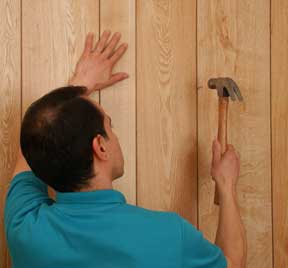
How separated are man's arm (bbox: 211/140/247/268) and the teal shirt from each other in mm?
99

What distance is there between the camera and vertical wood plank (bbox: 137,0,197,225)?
121cm

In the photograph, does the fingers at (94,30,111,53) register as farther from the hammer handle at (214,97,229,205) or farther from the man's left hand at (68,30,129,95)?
the hammer handle at (214,97,229,205)

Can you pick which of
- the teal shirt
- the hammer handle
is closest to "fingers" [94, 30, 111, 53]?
the hammer handle

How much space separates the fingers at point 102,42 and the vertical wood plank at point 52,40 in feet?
0.08

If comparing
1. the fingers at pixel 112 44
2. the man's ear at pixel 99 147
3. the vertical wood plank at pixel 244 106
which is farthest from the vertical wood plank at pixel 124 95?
the man's ear at pixel 99 147

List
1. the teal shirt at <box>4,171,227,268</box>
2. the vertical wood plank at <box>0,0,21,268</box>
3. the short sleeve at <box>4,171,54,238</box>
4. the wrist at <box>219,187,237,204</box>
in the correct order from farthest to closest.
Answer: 1. the vertical wood plank at <box>0,0,21,268</box>
2. the wrist at <box>219,187,237,204</box>
3. the short sleeve at <box>4,171,54,238</box>
4. the teal shirt at <box>4,171,227,268</box>

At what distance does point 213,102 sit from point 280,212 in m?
0.36

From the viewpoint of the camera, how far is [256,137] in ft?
4.03

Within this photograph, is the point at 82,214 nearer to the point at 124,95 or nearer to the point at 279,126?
the point at 124,95

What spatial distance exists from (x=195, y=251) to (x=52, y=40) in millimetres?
678

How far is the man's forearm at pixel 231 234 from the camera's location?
3.24ft

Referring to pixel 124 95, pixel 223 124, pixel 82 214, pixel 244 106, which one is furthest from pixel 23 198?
pixel 244 106

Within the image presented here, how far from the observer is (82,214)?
33.4 inches

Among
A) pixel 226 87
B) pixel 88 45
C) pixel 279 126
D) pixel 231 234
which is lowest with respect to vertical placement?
pixel 231 234
